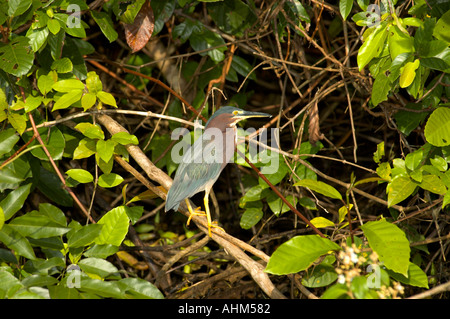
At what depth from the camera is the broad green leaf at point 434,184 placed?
75.5 inches

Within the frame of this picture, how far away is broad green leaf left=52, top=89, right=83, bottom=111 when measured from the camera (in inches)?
81.0

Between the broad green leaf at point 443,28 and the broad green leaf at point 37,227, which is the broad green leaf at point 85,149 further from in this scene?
the broad green leaf at point 443,28

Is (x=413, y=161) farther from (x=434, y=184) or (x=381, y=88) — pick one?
(x=381, y=88)

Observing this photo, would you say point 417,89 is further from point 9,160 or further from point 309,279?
point 9,160

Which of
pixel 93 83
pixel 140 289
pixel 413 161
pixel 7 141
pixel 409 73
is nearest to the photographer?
pixel 140 289

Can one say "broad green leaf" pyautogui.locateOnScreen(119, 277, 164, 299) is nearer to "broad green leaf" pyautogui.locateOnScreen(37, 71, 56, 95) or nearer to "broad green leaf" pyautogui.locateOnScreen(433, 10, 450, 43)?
"broad green leaf" pyautogui.locateOnScreen(37, 71, 56, 95)

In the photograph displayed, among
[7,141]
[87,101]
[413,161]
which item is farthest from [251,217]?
[7,141]

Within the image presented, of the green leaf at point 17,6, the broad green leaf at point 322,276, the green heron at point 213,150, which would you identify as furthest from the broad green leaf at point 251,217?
the green leaf at point 17,6

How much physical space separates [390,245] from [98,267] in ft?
3.21

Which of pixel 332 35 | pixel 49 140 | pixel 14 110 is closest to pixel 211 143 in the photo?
pixel 49 140

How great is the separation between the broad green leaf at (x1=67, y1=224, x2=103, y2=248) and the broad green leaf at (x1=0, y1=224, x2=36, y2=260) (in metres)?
0.14

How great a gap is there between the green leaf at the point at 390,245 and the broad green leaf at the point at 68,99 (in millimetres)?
1265

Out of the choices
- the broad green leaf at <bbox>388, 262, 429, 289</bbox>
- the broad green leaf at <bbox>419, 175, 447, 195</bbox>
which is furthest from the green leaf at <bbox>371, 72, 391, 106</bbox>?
the broad green leaf at <bbox>388, 262, 429, 289</bbox>

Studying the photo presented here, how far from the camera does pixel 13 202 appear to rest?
1706 millimetres
